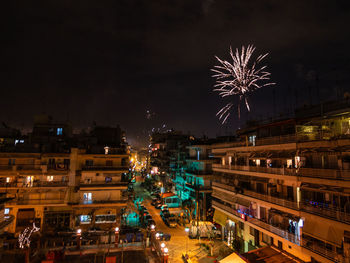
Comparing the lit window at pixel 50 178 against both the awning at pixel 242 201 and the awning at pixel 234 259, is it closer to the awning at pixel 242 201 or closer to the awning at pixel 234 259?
the awning at pixel 242 201

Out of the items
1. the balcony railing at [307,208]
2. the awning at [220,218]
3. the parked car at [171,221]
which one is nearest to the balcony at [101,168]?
the parked car at [171,221]

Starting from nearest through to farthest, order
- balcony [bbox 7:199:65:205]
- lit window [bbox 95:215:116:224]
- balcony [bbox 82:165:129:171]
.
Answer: balcony [bbox 7:199:65:205] < lit window [bbox 95:215:116:224] < balcony [bbox 82:165:129:171]

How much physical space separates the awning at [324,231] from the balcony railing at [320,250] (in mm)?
682

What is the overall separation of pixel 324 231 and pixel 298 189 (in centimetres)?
410

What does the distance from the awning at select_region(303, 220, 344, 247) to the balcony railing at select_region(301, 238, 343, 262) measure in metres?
0.68

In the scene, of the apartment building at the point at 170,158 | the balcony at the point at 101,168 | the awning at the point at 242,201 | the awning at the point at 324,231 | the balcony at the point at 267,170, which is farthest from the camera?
the apartment building at the point at 170,158

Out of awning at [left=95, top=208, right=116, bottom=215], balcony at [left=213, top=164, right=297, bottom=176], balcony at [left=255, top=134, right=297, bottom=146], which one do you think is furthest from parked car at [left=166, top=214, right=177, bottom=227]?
balcony at [left=255, top=134, right=297, bottom=146]

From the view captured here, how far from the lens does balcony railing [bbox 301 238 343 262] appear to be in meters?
15.0

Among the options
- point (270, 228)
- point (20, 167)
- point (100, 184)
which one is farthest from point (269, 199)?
point (20, 167)

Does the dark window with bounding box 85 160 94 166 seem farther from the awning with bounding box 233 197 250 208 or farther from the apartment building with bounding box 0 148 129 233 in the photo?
the awning with bounding box 233 197 250 208

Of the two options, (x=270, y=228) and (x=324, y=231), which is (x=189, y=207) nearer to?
(x=270, y=228)

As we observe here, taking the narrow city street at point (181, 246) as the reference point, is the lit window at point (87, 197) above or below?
above

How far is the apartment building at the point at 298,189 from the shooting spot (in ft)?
52.2

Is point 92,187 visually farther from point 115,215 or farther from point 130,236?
point 130,236
